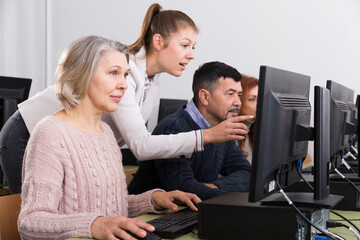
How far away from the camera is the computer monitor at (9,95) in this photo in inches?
106

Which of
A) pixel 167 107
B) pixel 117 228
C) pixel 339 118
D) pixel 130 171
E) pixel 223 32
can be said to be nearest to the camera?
pixel 117 228

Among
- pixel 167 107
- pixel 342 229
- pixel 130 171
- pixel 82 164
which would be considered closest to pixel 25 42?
pixel 167 107

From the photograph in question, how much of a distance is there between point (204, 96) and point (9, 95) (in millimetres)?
1218

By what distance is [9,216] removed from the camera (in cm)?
146

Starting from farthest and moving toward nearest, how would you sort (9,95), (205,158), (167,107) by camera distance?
(167,107) < (9,95) < (205,158)

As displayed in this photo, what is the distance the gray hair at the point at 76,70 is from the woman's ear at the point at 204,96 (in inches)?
28.1

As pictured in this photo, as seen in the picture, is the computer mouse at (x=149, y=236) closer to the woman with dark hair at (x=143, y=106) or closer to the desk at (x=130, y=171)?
the woman with dark hair at (x=143, y=106)

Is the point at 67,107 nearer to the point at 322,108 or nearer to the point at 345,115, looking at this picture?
the point at 322,108

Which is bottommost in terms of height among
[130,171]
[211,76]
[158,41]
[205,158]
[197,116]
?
[130,171]

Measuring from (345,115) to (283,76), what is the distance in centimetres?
64

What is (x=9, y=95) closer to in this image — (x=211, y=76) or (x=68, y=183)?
(x=211, y=76)

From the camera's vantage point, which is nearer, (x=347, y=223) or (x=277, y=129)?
(x=277, y=129)

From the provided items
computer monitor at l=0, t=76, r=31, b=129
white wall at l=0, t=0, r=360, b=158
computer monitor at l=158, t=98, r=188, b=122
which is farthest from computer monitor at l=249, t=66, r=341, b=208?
white wall at l=0, t=0, r=360, b=158

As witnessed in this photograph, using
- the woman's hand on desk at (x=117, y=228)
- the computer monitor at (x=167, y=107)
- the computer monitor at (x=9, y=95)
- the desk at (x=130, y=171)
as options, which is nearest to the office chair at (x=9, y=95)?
the computer monitor at (x=9, y=95)
